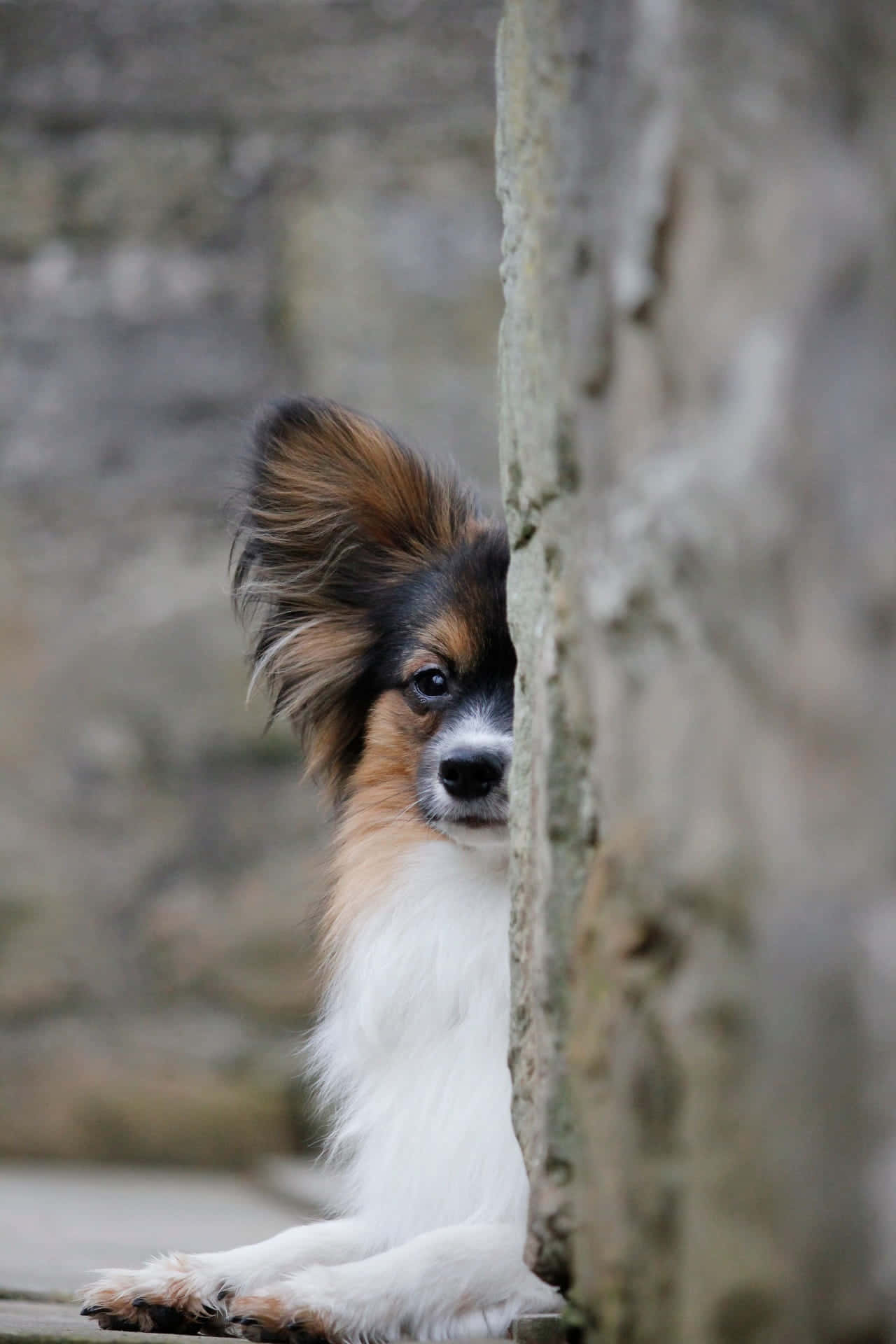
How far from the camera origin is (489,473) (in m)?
5.98

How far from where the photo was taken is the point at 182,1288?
2602 mm

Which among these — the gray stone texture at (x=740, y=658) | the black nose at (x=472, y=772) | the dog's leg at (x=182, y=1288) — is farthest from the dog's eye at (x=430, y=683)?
the gray stone texture at (x=740, y=658)

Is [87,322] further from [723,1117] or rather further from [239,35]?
[723,1117]

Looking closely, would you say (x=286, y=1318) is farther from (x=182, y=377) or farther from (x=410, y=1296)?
(x=182, y=377)

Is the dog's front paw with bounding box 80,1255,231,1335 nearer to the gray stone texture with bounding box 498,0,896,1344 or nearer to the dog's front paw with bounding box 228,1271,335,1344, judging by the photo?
the dog's front paw with bounding box 228,1271,335,1344

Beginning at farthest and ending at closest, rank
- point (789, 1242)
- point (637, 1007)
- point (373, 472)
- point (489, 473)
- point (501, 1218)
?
point (489, 473) → point (373, 472) → point (501, 1218) → point (637, 1007) → point (789, 1242)

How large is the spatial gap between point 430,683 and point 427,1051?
0.90 meters

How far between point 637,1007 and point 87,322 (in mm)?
5025

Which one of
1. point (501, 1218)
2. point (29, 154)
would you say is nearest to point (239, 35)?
point (29, 154)

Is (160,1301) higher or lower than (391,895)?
lower

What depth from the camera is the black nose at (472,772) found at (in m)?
3.18

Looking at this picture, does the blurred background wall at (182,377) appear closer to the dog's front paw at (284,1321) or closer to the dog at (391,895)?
the dog at (391,895)

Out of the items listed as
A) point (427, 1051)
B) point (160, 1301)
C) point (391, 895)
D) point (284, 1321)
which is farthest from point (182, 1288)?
point (391, 895)

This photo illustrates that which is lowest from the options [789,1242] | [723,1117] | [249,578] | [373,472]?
[789,1242]
